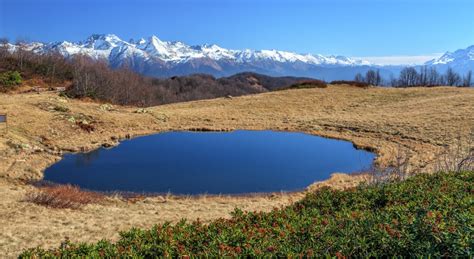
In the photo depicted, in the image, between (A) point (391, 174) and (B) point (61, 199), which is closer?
(B) point (61, 199)

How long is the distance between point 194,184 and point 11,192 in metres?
7.45

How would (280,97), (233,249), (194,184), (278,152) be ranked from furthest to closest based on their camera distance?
(280,97), (278,152), (194,184), (233,249)

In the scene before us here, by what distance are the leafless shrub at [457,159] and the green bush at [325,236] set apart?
6.73 metres

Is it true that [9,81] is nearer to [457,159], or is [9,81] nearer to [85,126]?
[85,126]

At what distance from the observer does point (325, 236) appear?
189 inches

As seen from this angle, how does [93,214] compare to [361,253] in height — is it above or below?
below

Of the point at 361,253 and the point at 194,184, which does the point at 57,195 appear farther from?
the point at 361,253

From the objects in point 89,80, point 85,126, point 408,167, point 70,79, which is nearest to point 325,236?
point 408,167

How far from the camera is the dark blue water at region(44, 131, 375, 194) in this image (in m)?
18.5

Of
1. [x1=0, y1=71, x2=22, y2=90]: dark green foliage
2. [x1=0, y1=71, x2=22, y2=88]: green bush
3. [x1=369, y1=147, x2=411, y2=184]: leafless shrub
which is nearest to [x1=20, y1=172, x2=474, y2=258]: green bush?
[x1=369, y1=147, x2=411, y2=184]: leafless shrub

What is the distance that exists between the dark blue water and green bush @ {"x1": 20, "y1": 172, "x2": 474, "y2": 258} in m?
11.1

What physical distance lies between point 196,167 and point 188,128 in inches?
478

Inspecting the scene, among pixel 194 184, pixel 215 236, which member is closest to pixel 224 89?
pixel 194 184

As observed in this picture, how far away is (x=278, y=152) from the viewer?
85.5 ft
